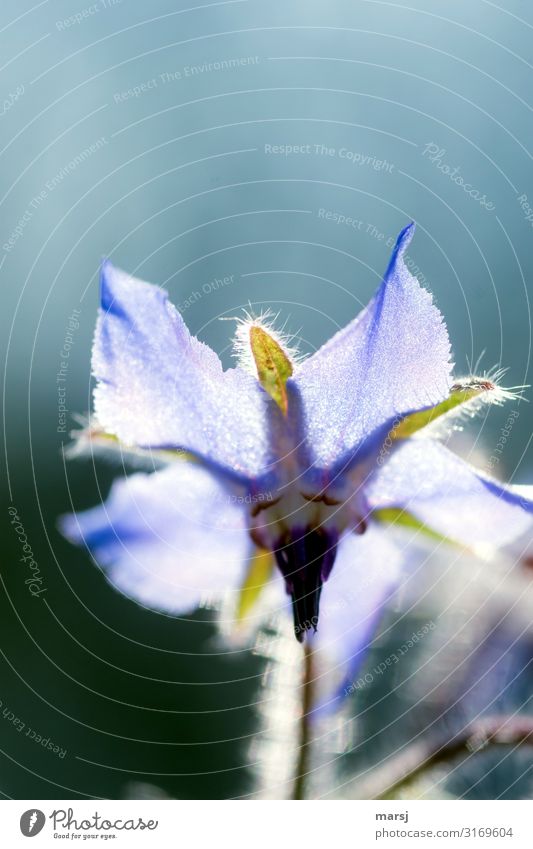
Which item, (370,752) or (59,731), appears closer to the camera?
(370,752)

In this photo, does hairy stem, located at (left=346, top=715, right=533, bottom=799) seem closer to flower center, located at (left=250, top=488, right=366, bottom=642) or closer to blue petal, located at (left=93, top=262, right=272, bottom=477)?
flower center, located at (left=250, top=488, right=366, bottom=642)

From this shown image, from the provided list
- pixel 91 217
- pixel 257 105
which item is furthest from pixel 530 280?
pixel 91 217

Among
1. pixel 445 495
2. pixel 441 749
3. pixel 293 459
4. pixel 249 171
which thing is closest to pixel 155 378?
pixel 293 459

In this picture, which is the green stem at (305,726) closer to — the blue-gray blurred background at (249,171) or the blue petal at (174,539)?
the blue petal at (174,539)

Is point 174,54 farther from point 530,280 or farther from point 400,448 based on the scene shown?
point 400,448

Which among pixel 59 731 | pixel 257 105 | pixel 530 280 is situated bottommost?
pixel 59 731

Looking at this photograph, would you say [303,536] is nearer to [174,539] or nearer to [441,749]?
[174,539]

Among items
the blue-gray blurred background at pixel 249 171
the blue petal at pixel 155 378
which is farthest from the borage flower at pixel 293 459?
the blue-gray blurred background at pixel 249 171
